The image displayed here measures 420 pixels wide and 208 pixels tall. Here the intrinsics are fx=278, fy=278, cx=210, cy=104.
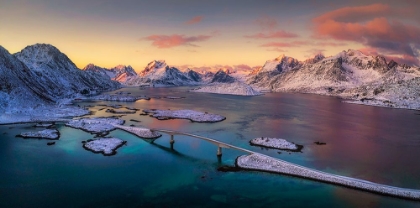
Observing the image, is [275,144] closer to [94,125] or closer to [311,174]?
[311,174]

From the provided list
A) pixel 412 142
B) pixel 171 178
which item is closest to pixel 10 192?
pixel 171 178

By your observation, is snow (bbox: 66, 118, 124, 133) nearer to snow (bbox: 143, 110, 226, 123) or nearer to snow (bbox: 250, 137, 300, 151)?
snow (bbox: 143, 110, 226, 123)

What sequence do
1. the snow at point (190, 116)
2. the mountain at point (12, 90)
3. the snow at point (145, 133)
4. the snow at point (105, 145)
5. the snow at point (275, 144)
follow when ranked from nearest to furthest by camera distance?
the snow at point (105, 145), the snow at point (275, 144), the snow at point (145, 133), the mountain at point (12, 90), the snow at point (190, 116)

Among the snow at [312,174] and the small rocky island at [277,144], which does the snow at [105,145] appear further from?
the small rocky island at [277,144]

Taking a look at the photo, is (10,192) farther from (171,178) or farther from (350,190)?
(350,190)

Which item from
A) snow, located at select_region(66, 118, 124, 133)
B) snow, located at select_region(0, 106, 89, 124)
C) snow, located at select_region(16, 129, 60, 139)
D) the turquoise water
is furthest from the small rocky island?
snow, located at select_region(0, 106, 89, 124)

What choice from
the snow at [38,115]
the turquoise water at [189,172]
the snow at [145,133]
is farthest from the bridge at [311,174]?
the snow at [38,115]

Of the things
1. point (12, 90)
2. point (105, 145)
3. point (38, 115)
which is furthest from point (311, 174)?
point (12, 90)
